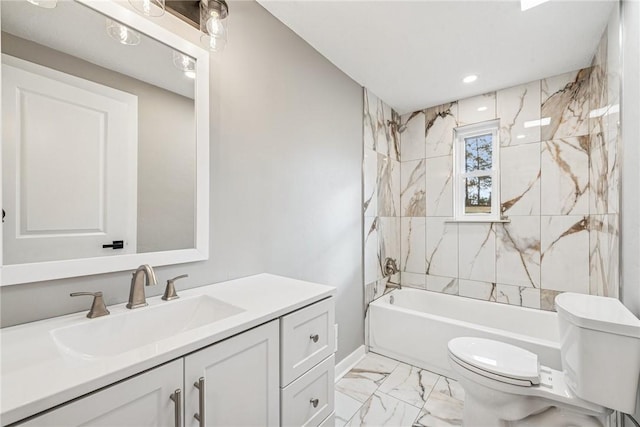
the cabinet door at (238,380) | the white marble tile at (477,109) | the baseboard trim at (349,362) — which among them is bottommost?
the baseboard trim at (349,362)

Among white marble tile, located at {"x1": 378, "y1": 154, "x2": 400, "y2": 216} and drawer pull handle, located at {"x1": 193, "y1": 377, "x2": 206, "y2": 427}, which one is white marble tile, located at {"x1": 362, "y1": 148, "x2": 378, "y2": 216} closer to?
white marble tile, located at {"x1": 378, "y1": 154, "x2": 400, "y2": 216}

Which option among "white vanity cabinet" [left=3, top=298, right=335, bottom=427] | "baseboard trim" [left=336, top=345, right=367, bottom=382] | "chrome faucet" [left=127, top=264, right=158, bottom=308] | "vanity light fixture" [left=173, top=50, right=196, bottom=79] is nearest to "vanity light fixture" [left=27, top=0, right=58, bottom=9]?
"vanity light fixture" [left=173, top=50, right=196, bottom=79]

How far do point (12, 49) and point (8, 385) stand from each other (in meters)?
0.98

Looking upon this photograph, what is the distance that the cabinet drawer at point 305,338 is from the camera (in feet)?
3.39

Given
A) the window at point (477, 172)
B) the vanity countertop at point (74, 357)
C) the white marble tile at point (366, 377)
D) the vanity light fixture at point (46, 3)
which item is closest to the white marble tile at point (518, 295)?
the window at point (477, 172)

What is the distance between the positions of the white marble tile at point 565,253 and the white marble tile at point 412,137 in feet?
4.56

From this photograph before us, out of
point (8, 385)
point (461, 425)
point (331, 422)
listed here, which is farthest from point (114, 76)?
point (461, 425)

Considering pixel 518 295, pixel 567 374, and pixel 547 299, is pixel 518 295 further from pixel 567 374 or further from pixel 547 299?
pixel 567 374

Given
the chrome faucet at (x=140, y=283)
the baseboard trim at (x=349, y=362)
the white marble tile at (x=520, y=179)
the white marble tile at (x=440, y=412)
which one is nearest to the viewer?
the chrome faucet at (x=140, y=283)

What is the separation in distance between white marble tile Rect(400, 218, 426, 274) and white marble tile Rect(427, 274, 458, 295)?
0.13 m

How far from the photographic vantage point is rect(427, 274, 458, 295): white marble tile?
2.92 metres

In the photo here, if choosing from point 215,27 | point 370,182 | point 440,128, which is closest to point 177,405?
point 215,27

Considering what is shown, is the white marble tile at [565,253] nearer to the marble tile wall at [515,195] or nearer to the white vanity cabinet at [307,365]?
the marble tile wall at [515,195]

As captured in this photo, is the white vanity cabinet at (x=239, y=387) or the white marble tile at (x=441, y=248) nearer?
the white vanity cabinet at (x=239, y=387)
